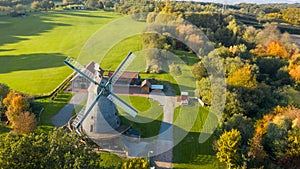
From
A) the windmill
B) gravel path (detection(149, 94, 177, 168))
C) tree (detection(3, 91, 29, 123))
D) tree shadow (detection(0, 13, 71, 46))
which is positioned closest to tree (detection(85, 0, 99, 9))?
tree shadow (detection(0, 13, 71, 46))

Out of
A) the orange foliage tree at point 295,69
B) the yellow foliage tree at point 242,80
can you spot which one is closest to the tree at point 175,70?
the yellow foliage tree at point 242,80

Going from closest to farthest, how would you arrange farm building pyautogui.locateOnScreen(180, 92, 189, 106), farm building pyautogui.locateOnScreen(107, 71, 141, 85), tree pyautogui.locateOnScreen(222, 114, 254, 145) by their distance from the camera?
tree pyautogui.locateOnScreen(222, 114, 254, 145)
farm building pyautogui.locateOnScreen(180, 92, 189, 106)
farm building pyautogui.locateOnScreen(107, 71, 141, 85)

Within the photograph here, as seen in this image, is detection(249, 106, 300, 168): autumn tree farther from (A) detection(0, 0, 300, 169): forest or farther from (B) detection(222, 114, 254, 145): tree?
(B) detection(222, 114, 254, 145): tree

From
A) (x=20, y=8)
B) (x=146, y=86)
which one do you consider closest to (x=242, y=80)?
(x=146, y=86)

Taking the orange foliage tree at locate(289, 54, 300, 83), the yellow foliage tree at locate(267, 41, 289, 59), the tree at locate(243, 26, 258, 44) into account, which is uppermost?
the tree at locate(243, 26, 258, 44)

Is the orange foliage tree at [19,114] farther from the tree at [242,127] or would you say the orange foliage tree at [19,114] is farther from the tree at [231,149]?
the tree at [242,127]

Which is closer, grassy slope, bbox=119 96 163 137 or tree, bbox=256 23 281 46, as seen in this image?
grassy slope, bbox=119 96 163 137

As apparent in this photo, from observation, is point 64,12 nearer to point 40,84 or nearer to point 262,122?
point 40,84

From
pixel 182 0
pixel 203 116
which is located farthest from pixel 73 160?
pixel 182 0
